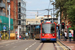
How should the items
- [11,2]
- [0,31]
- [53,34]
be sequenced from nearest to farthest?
1. [53,34]
2. [0,31]
3. [11,2]

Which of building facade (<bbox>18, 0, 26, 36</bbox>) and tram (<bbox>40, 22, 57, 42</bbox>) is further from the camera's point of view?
building facade (<bbox>18, 0, 26, 36</bbox>)

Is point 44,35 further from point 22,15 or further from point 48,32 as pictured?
point 22,15

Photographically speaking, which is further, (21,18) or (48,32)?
(21,18)

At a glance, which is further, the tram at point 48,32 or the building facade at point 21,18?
the building facade at point 21,18

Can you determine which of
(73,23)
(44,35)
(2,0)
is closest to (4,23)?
(2,0)

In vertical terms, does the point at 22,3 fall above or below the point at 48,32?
above

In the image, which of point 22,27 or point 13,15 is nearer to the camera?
point 13,15

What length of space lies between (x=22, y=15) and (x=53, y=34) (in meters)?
68.5

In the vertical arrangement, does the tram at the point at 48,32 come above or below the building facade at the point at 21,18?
below

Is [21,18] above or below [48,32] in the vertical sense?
above

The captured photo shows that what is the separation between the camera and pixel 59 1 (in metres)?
38.6

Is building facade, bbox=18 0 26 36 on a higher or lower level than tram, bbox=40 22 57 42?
higher

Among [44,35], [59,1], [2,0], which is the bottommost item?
[44,35]

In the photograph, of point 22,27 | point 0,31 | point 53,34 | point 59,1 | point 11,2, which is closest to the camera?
point 53,34
